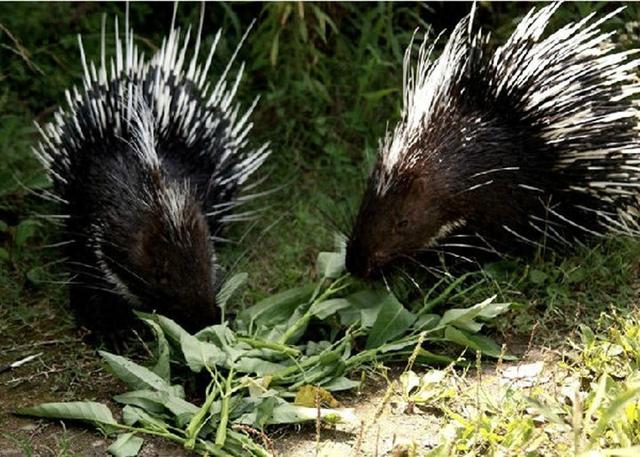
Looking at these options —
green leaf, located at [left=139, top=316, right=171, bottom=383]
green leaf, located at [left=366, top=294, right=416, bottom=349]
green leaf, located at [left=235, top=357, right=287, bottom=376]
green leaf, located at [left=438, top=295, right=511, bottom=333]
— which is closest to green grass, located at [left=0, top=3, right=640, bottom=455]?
green leaf, located at [left=438, top=295, right=511, bottom=333]

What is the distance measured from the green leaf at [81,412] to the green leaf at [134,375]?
0.13 meters

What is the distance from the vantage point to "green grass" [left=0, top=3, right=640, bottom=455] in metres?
2.94

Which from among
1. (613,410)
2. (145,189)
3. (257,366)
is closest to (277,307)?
(257,366)

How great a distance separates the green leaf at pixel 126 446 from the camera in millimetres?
2443

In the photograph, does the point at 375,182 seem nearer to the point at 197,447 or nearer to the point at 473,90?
the point at 473,90

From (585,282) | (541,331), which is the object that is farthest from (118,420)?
(585,282)

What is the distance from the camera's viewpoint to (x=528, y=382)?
9.02 ft

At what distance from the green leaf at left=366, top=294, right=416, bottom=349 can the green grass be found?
0.32 metres

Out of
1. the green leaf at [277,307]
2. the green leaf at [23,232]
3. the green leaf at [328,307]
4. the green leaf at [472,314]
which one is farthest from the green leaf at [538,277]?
the green leaf at [23,232]

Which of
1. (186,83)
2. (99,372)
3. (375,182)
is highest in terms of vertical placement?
(186,83)

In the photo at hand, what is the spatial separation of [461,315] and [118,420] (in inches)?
42.0

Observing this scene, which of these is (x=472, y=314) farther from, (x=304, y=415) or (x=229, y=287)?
(x=229, y=287)

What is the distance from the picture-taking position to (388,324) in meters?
2.93

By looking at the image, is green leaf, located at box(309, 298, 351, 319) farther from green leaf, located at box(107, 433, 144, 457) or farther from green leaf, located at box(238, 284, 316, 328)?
green leaf, located at box(107, 433, 144, 457)
